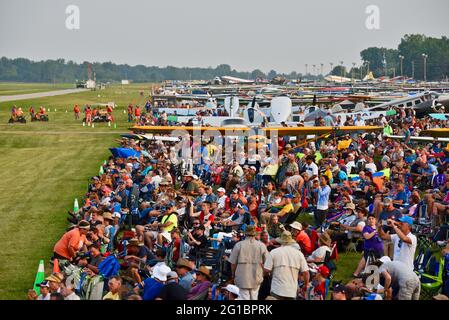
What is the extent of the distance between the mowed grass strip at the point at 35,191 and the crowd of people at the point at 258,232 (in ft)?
2.81

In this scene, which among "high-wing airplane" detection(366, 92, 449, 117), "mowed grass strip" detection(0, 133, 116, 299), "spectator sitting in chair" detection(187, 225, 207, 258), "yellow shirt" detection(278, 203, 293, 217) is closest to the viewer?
"spectator sitting in chair" detection(187, 225, 207, 258)

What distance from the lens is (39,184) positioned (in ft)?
78.4

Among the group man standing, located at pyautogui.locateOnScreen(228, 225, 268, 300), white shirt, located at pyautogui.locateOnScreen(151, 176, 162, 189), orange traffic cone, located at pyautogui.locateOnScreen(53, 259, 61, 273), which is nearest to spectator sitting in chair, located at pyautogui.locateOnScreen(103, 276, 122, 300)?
man standing, located at pyautogui.locateOnScreen(228, 225, 268, 300)

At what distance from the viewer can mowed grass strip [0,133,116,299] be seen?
45.1 ft

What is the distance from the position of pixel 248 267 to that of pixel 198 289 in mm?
621

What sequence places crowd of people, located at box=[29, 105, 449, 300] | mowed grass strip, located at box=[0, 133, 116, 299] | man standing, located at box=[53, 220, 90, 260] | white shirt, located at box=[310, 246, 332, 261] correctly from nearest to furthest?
crowd of people, located at box=[29, 105, 449, 300], white shirt, located at box=[310, 246, 332, 261], man standing, located at box=[53, 220, 90, 260], mowed grass strip, located at box=[0, 133, 116, 299]

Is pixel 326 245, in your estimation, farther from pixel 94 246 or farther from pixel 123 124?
pixel 123 124

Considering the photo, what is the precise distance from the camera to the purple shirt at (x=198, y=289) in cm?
910

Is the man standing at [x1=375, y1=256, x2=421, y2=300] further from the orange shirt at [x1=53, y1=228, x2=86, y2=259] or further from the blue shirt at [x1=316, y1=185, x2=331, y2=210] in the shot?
the blue shirt at [x1=316, y1=185, x2=331, y2=210]

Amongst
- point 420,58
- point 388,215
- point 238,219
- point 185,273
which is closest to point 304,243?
point 388,215

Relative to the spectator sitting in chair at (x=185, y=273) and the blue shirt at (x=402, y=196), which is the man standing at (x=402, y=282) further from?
the blue shirt at (x=402, y=196)

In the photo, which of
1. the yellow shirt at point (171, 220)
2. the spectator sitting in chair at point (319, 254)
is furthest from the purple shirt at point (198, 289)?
the yellow shirt at point (171, 220)

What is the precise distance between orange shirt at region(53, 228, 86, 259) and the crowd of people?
0.05ft
